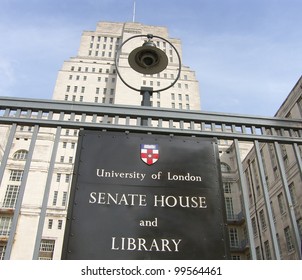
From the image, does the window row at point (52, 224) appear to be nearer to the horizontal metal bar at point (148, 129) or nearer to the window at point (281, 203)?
the window at point (281, 203)

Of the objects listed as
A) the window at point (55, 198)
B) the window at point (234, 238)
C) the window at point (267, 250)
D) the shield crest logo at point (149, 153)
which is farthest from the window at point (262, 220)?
the shield crest logo at point (149, 153)

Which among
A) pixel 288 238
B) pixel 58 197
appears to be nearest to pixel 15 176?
pixel 58 197

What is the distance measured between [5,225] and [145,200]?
167ft

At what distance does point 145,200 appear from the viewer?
370cm

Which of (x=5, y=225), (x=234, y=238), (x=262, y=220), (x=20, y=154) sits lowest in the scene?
(x=262, y=220)

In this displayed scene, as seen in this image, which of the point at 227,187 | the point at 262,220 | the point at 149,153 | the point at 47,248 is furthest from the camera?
the point at 227,187

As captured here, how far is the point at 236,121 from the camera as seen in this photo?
446cm

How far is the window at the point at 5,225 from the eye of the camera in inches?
1870

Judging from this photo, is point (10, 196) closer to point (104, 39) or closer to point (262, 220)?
point (262, 220)

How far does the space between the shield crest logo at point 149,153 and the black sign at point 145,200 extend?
0.01 metres

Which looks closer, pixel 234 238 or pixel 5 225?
pixel 5 225

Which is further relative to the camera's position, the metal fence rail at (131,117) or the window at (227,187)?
the window at (227,187)
